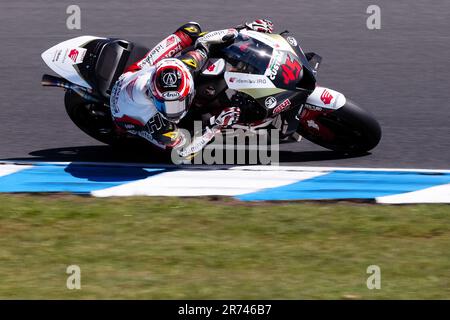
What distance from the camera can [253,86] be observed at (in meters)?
8.42

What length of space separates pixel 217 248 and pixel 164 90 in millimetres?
1648

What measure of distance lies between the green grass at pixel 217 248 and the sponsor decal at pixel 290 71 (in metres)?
1.14

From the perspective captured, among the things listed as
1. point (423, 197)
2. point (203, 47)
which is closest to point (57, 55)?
point (203, 47)

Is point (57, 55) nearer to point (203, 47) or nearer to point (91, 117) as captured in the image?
point (91, 117)

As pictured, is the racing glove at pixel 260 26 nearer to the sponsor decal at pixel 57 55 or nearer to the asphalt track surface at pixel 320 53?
Result: the asphalt track surface at pixel 320 53

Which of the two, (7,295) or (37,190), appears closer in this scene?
Answer: (7,295)

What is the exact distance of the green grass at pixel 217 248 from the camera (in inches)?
247

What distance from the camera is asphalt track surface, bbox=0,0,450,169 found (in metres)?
9.23

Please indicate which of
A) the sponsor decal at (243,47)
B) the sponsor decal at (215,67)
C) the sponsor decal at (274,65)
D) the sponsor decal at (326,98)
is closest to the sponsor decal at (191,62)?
the sponsor decal at (215,67)

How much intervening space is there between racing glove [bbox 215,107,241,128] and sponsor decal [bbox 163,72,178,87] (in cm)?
60
